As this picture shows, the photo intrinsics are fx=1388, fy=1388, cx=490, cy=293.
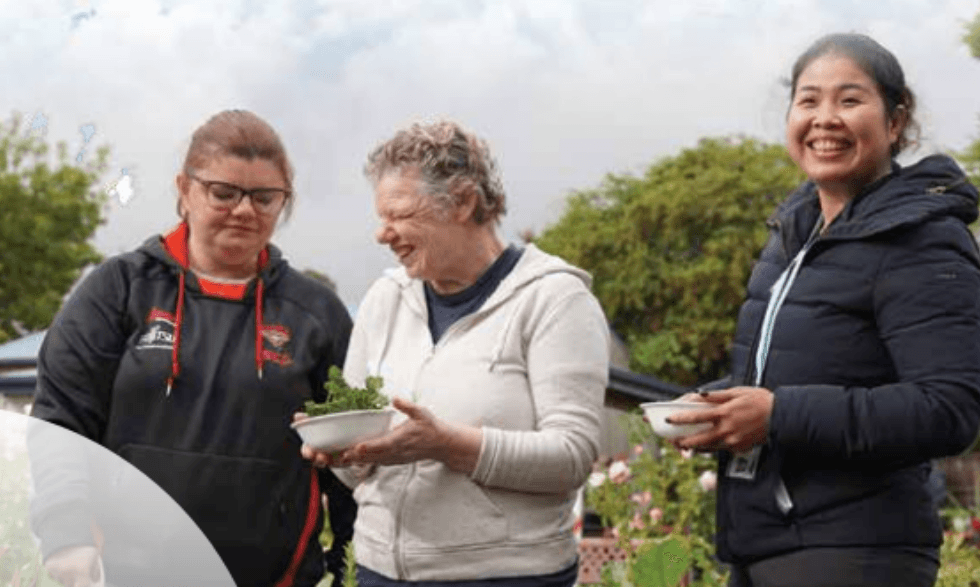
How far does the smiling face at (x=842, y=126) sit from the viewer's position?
2016mm

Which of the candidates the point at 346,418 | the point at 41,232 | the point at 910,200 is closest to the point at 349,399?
the point at 346,418

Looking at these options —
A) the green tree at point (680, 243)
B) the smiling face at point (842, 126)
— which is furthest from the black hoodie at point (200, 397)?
the green tree at point (680, 243)

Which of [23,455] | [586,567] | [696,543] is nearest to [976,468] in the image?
[586,567]

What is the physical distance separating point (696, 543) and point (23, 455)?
5.80 metres

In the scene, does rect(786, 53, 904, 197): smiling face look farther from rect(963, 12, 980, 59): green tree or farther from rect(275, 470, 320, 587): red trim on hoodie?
rect(963, 12, 980, 59): green tree

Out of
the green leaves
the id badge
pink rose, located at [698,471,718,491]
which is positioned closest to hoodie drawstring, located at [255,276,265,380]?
the id badge

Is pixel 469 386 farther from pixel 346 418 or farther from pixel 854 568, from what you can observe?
pixel 854 568

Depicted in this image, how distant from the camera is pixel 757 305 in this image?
2.08m

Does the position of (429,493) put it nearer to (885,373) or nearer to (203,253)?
(203,253)

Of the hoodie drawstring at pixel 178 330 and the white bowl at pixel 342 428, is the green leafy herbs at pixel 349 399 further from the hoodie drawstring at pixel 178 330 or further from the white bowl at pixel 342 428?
the hoodie drawstring at pixel 178 330

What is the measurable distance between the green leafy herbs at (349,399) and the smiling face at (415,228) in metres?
0.29

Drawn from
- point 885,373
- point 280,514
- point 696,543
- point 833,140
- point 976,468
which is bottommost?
point 976,468

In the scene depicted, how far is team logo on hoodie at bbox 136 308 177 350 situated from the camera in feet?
8.12

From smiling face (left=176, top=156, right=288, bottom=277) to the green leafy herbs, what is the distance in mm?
394
